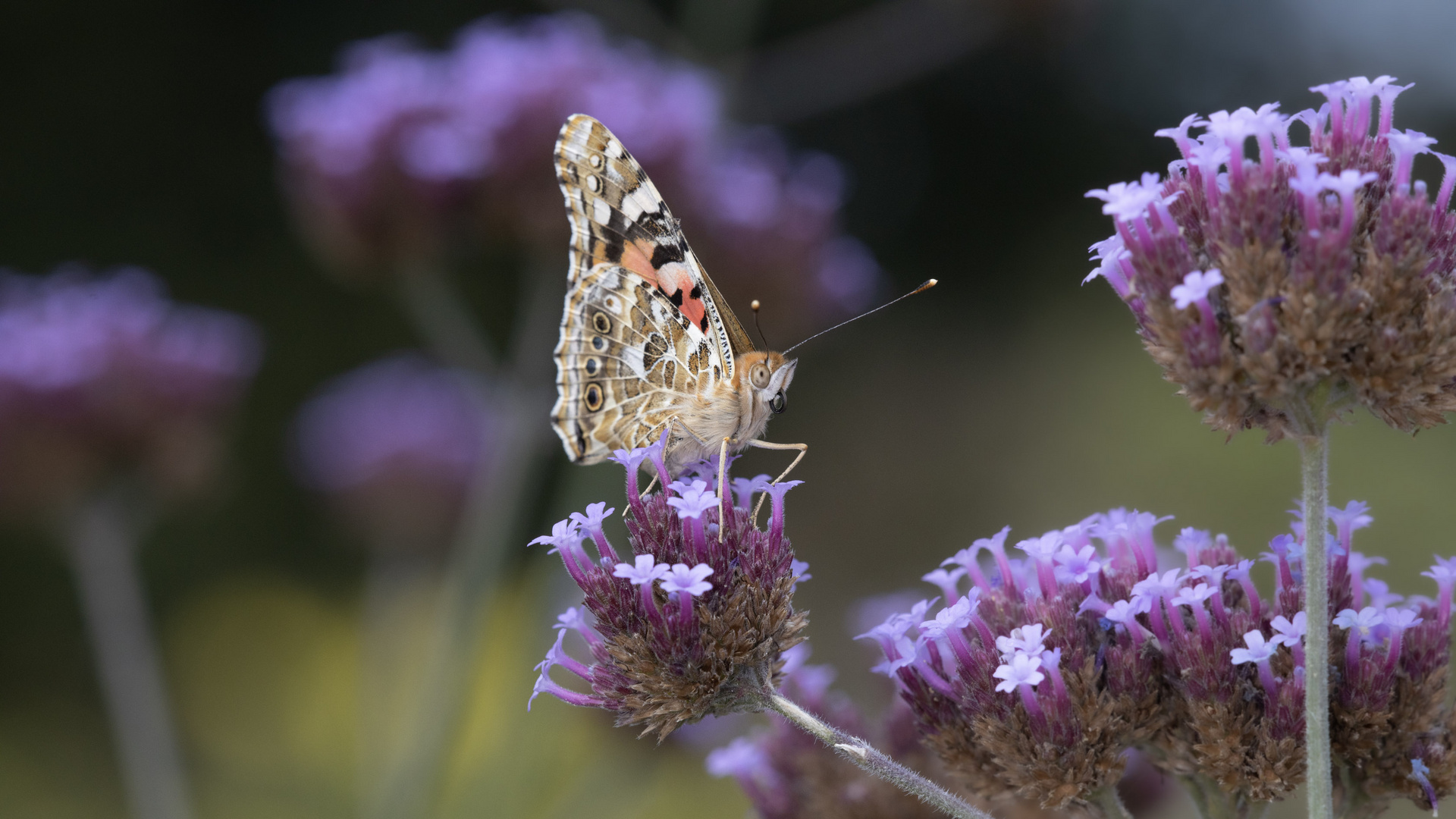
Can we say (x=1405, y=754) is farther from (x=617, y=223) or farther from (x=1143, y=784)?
(x=617, y=223)

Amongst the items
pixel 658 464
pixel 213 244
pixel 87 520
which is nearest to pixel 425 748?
pixel 87 520

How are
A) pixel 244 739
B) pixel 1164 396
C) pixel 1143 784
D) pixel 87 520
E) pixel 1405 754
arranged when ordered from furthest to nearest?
1. pixel 1164 396
2. pixel 244 739
3. pixel 87 520
4. pixel 1143 784
5. pixel 1405 754

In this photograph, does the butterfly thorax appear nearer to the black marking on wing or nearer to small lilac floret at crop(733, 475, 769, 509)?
the black marking on wing

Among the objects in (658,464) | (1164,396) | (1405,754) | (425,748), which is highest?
(658,464)

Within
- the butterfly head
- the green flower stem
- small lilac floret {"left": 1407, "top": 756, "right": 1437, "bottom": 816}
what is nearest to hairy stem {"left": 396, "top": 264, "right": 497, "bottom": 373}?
the green flower stem

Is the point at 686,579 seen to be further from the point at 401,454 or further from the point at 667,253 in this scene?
the point at 401,454

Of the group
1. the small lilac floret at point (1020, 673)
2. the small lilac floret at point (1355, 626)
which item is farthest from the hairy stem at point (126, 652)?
the small lilac floret at point (1355, 626)
